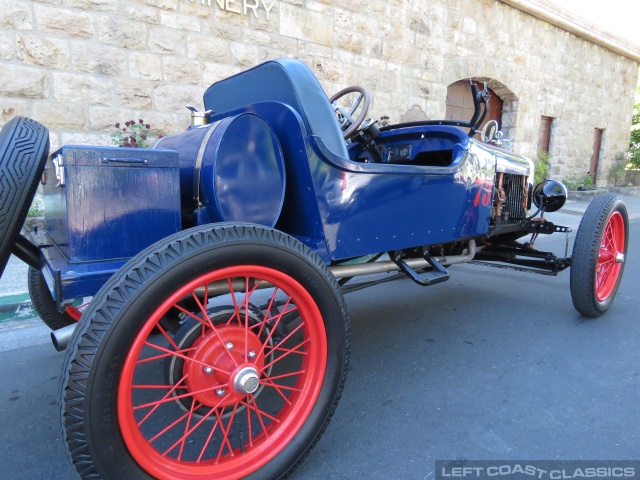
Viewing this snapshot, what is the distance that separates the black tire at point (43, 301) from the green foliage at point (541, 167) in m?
10.3

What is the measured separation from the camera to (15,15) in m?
4.37

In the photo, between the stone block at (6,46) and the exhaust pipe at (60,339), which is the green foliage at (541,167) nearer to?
the stone block at (6,46)

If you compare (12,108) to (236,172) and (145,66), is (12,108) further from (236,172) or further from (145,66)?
(236,172)

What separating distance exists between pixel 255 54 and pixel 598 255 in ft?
16.3

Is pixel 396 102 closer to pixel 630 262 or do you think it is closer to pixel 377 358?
pixel 630 262

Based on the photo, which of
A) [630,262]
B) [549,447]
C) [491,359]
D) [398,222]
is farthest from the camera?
[630,262]

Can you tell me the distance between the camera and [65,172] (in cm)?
132

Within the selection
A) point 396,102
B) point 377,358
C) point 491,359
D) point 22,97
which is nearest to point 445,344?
point 491,359

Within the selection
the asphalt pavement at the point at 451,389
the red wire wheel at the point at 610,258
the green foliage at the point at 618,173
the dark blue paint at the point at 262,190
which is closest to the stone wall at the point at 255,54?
the asphalt pavement at the point at 451,389

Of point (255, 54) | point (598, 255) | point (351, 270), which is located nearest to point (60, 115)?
point (255, 54)

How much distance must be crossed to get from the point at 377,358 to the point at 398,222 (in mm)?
922

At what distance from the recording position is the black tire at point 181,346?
3.61 ft

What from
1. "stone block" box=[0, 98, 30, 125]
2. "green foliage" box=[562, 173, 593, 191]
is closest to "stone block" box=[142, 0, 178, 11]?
"stone block" box=[0, 98, 30, 125]

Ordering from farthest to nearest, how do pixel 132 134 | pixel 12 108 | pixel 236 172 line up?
pixel 132 134
pixel 12 108
pixel 236 172
